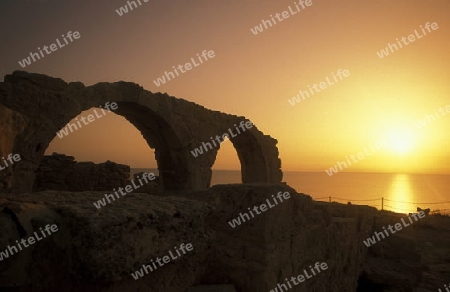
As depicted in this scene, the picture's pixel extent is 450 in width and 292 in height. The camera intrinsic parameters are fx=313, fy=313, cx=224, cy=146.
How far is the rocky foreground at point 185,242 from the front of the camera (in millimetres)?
1203

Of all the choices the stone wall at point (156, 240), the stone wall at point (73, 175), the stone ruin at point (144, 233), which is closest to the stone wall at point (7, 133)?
the stone ruin at point (144, 233)

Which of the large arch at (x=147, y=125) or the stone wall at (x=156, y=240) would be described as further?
the large arch at (x=147, y=125)

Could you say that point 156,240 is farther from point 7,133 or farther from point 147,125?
point 147,125

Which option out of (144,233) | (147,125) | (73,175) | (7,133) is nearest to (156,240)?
(144,233)

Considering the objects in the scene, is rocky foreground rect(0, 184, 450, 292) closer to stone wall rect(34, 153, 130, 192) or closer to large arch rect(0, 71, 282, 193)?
large arch rect(0, 71, 282, 193)

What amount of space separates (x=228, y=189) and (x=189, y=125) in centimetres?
569

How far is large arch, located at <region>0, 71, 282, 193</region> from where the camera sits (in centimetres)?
473

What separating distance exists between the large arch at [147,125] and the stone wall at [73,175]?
6.98 feet

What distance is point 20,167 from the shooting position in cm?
467

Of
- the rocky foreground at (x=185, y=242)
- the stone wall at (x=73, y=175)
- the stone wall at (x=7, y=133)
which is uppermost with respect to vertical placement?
the stone wall at (x=73, y=175)

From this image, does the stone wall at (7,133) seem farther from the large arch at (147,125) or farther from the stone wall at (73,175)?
the stone wall at (73,175)

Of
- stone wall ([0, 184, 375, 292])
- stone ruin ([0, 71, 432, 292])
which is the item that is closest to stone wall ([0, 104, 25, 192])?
stone ruin ([0, 71, 432, 292])

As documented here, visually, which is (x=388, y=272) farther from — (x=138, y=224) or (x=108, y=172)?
(x=108, y=172)

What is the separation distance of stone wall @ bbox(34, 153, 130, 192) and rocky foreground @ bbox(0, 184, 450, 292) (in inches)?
284
